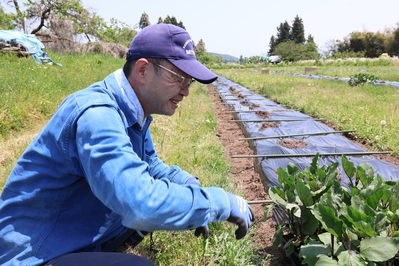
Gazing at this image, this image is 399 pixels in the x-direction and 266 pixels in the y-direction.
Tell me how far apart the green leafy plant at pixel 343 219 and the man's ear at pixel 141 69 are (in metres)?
0.91

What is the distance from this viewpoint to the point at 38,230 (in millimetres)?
1111

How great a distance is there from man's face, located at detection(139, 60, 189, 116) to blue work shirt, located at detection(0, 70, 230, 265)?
0.10m

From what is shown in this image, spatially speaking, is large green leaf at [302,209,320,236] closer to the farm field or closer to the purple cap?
the farm field

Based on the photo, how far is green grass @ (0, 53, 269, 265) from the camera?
187 cm

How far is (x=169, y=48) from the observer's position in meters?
1.17

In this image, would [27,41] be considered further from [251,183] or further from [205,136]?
[251,183]

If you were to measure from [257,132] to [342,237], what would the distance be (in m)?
3.67

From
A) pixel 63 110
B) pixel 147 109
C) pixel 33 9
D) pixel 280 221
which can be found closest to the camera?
pixel 63 110

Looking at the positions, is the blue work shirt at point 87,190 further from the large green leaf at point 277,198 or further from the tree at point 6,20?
the tree at point 6,20

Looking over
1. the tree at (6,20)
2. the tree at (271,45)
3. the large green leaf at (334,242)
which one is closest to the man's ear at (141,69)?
the large green leaf at (334,242)

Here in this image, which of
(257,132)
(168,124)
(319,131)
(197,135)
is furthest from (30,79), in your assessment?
(319,131)

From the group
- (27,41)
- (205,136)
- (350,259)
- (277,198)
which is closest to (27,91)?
(205,136)

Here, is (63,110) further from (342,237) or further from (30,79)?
(30,79)

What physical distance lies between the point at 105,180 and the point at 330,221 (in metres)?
0.94
